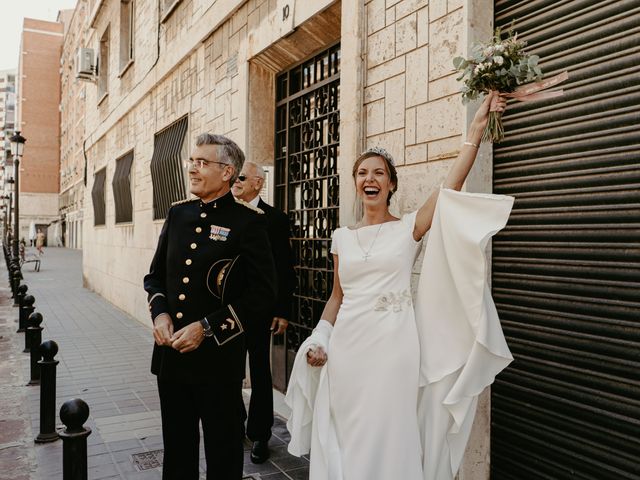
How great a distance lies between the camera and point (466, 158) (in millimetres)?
2492

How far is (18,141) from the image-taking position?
2019 centimetres

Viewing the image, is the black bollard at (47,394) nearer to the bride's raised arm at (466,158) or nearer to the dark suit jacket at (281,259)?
the dark suit jacket at (281,259)

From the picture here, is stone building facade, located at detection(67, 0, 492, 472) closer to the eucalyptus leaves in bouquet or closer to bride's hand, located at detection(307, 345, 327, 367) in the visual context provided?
the eucalyptus leaves in bouquet

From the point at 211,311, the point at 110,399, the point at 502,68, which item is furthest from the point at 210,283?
the point at 110,399

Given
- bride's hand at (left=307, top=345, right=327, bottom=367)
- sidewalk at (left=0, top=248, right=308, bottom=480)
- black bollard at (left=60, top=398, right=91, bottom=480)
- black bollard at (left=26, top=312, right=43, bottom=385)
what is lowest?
sidewalk at (left=0, top=248, right=308, bottom=480)

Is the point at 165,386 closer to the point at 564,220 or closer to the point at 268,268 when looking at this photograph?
the point at 268,268

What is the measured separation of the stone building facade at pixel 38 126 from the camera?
230 ft

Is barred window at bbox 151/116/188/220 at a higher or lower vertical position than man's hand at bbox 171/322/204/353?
higher

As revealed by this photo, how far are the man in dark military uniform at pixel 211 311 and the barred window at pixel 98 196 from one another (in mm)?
14134

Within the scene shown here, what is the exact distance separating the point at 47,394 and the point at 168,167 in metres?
5.74

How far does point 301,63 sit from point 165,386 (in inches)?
171

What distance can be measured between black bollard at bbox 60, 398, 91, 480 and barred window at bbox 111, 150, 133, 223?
10136 millimetres

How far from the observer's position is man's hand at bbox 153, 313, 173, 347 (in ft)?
9.04

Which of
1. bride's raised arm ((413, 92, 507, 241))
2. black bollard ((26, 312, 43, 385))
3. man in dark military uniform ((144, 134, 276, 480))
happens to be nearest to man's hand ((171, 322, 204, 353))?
man in dark military uniform ((144, 134, 276, 480))
